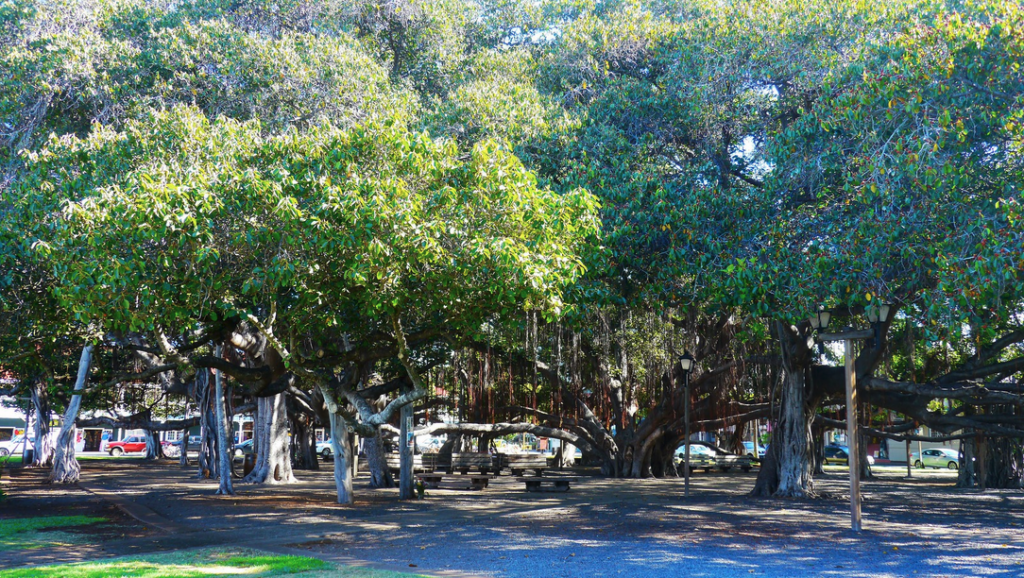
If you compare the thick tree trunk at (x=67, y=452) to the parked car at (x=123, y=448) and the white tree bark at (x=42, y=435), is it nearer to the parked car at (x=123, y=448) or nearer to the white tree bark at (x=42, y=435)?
the white tree bark at (x=42, y=435)

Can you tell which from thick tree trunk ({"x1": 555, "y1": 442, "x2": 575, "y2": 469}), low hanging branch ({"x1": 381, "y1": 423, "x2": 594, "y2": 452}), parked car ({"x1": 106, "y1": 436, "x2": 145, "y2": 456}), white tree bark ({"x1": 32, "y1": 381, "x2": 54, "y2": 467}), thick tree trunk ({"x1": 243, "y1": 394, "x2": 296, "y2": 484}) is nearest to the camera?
low hanging branch ({"x1": 381, "y1": 423, "x2": 594, "y2": 452})

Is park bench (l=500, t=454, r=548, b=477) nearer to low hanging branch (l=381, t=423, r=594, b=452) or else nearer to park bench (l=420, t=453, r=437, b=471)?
low hanging branch (l=381, t=423, r=594, b=452)

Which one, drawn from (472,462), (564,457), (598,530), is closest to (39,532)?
(598,530)

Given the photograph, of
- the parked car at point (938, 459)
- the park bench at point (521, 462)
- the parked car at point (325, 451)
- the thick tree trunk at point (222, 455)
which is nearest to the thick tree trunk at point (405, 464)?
the thick tree trunk at point (222, 455)

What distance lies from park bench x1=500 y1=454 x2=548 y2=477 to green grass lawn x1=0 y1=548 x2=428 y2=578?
1798 cm

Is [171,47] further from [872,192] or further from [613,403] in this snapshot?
[613,403]

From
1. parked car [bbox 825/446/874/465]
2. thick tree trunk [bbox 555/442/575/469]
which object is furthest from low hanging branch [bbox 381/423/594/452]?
parked car [bbox 825/446/874/465]

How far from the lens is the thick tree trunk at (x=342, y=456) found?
50.2 feet

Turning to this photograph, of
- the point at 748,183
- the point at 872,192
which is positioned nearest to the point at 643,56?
the point at 748,183

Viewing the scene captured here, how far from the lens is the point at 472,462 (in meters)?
25.8

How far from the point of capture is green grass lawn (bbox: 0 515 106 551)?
10633 millimetres

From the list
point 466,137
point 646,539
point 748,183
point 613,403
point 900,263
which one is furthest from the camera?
point 613,403

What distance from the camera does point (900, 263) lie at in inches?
453

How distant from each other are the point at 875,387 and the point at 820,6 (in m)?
7.42
